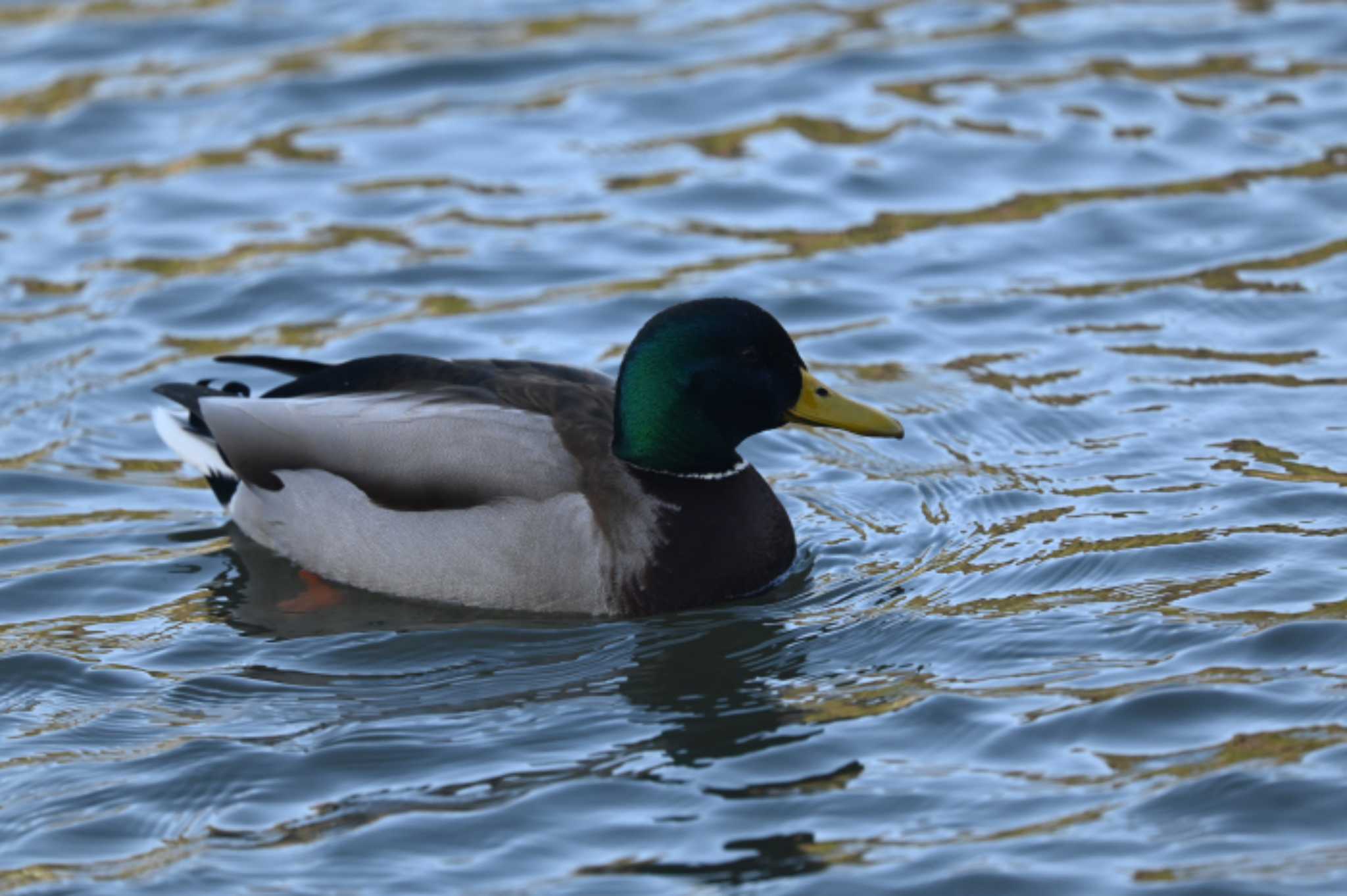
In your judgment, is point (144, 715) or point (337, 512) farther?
point (337, 512)

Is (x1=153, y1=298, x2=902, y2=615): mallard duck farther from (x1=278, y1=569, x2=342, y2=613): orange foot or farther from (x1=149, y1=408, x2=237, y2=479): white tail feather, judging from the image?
(x1=149, y1=408, x2=237, y2=479): white tail feather

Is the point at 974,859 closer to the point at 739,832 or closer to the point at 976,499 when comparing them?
the point at 739,832

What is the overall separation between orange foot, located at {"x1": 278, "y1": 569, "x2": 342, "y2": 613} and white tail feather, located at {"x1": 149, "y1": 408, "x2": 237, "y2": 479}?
59 cm

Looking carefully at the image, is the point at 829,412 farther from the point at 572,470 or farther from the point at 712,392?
the point at 572,470

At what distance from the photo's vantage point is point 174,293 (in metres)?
10.6

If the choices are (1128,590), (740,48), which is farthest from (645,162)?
(1128,590)

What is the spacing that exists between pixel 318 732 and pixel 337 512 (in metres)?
1.47

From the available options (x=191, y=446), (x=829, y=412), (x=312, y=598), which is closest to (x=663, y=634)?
(x=829, y=412)

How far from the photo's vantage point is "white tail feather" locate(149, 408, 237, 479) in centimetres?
814

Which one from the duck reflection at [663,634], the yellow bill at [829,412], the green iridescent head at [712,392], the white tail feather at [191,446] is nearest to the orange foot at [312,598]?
the duck reflection at [663,634]

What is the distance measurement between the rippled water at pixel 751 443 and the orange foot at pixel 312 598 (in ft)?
0.13

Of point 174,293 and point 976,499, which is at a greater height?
point 174,293

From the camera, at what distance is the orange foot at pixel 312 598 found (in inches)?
297

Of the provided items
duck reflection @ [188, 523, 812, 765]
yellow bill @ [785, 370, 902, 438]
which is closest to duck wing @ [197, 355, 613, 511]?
duck reflection @ [188, 523, 812, 765]
